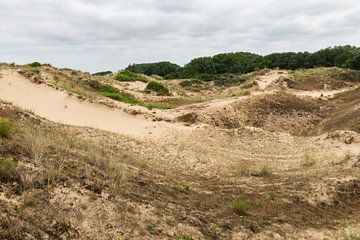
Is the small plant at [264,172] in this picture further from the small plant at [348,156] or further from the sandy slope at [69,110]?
the sandy slope at [69,110]

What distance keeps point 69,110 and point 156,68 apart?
56.3m

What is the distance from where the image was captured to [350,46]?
61.1 m

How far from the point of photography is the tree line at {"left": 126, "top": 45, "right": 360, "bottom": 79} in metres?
55.9

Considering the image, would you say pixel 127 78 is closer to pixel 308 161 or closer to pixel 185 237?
pixel 308 161

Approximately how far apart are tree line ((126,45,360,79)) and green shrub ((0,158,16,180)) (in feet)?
150

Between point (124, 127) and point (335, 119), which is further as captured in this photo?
point (335, 119)

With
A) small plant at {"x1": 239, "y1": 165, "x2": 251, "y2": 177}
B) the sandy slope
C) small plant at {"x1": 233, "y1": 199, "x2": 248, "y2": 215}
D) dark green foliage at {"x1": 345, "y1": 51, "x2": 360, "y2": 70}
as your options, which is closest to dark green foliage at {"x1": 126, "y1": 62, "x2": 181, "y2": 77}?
dark green foliage at {"x1": 345, "y1": 51, "x2": 360, "y2": 70}

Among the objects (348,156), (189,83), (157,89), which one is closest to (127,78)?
(157,89)

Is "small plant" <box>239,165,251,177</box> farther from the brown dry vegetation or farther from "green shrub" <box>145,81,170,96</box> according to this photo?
"green shrub" <box>145,81,170,96</box>

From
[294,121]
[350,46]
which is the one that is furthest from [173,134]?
[350,46]

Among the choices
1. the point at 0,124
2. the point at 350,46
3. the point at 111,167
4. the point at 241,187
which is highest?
the point at 350,46

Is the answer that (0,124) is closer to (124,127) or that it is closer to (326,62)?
(124,127)

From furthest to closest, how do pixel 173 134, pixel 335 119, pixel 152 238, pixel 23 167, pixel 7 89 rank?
pixel 7 89 → pixel 335 119 → pixel 173 134 → pixel 23 167 → pixel 152 238

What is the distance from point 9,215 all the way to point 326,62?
55638 mm
